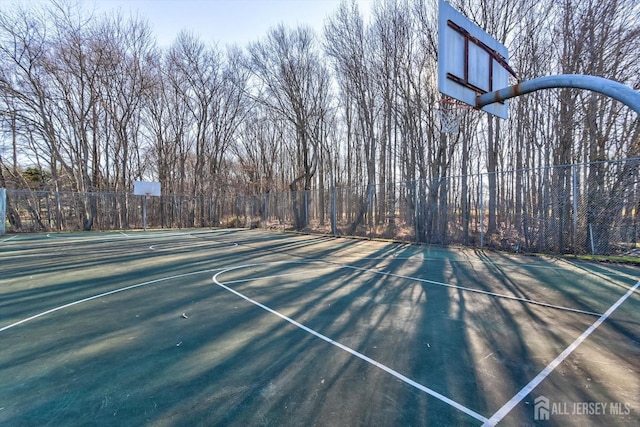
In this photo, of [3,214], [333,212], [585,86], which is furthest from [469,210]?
[3,214]

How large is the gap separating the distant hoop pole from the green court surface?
2412 mm

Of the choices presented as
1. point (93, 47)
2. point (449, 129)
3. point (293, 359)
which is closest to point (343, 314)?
point (293, 359)

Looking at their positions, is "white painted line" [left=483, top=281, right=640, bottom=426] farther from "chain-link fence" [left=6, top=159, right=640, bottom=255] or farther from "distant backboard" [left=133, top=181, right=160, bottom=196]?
"distant backboard" [left=133, top=181, right=160, bottom=196]

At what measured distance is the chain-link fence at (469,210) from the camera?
27.3 ft

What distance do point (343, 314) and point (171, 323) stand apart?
2233 millimetres

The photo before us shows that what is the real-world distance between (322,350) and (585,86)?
387 centimetres

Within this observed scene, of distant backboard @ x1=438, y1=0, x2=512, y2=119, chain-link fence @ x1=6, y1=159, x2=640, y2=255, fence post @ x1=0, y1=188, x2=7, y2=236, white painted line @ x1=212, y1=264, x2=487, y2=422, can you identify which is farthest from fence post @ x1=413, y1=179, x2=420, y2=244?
fence post @ x1=0, y1=188, x2=7, y2=236

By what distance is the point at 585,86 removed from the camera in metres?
3.12

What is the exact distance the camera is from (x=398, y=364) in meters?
2.72

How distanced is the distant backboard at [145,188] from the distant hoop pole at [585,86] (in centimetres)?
2232

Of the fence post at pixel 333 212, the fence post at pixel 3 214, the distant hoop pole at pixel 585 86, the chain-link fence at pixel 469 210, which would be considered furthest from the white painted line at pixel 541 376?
the fence post at pixel 3 214

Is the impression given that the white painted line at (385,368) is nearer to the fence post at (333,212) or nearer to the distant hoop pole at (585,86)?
the distant hoop pole at (585,86)

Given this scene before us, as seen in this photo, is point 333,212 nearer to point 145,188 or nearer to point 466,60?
point 466,60

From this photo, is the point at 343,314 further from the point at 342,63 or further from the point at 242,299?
the point at 342,63
